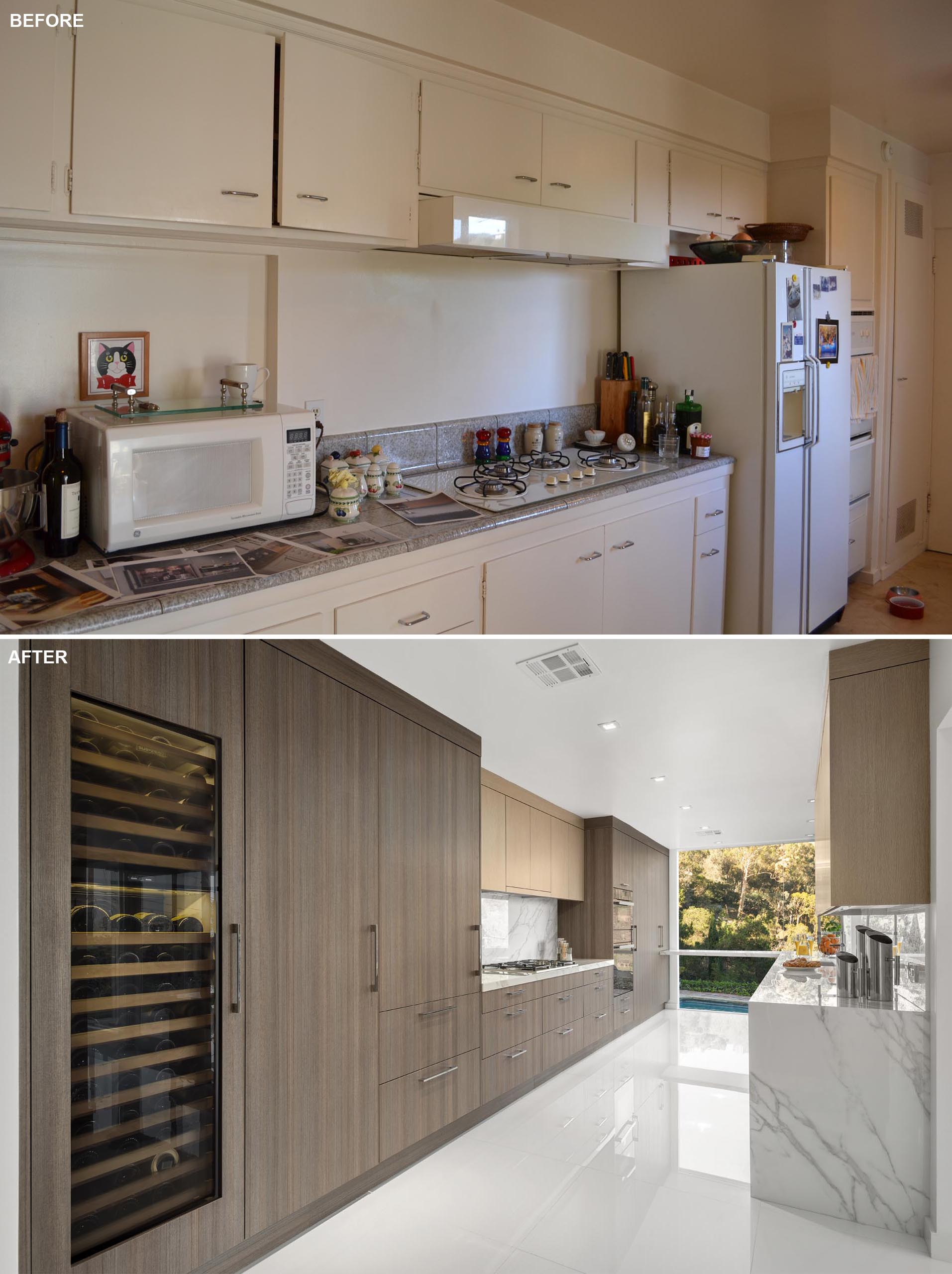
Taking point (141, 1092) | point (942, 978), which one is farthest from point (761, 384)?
point (141, 1092)

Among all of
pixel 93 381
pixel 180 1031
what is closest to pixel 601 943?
pixel 180 1031

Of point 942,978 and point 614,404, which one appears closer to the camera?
point 942,978

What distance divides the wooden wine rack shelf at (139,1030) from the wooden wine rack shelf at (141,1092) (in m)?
0.08

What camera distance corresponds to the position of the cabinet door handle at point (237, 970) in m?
2.35

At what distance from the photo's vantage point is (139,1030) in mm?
2076

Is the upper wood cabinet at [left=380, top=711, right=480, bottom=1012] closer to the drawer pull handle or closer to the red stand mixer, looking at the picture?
the drawer pull handle

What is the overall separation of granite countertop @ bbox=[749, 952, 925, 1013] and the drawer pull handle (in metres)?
1.23

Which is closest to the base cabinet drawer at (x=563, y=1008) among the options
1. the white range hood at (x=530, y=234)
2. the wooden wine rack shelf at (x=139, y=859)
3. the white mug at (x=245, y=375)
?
the wooden wine rack shelf at (x=139, y=859)

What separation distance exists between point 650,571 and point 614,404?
1.08 metres

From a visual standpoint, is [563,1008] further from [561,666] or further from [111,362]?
[111,362]

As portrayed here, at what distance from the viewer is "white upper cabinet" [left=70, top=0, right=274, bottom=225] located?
2.24 m

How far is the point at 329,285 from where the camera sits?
3178 millimetres

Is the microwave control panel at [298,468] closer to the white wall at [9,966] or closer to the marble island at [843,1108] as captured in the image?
the white wall at [9,966]

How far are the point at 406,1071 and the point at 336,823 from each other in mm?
1068
